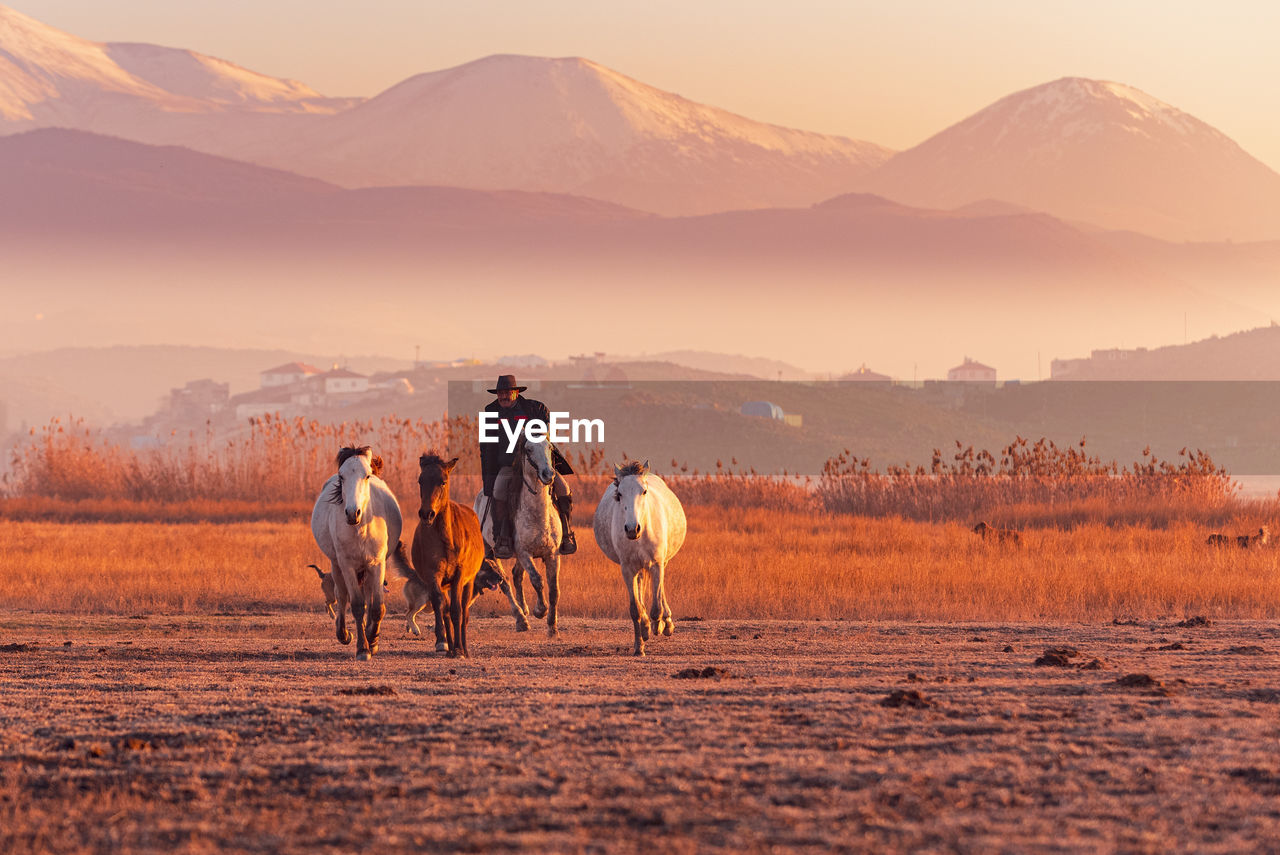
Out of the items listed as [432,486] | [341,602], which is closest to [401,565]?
[341,602]

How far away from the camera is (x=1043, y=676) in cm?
1359

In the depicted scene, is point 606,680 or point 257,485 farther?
point 257,485

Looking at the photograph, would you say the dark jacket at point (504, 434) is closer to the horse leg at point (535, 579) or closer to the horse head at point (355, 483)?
the horse leg at point (535, 579)

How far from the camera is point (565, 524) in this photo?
18.1m

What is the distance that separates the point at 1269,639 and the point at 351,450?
10.1 meters

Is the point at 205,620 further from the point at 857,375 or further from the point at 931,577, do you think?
the point at 857,375

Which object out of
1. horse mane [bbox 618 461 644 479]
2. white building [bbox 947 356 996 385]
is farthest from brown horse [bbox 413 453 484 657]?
white building [bbox 947 356 996 385]

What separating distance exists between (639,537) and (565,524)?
2.24 m

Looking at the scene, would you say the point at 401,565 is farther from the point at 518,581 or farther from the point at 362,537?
the point at 518,581

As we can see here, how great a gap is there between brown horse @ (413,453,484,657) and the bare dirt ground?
0.49 meters

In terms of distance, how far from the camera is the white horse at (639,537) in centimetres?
1595

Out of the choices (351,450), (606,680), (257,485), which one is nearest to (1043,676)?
(606,680)

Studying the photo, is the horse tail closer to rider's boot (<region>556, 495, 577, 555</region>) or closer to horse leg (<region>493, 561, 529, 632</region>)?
horse leg (<region>493, 561, 529, 632</region>)

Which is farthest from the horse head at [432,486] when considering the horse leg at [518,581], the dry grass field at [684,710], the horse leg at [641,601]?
the horse leg at [518,581]
